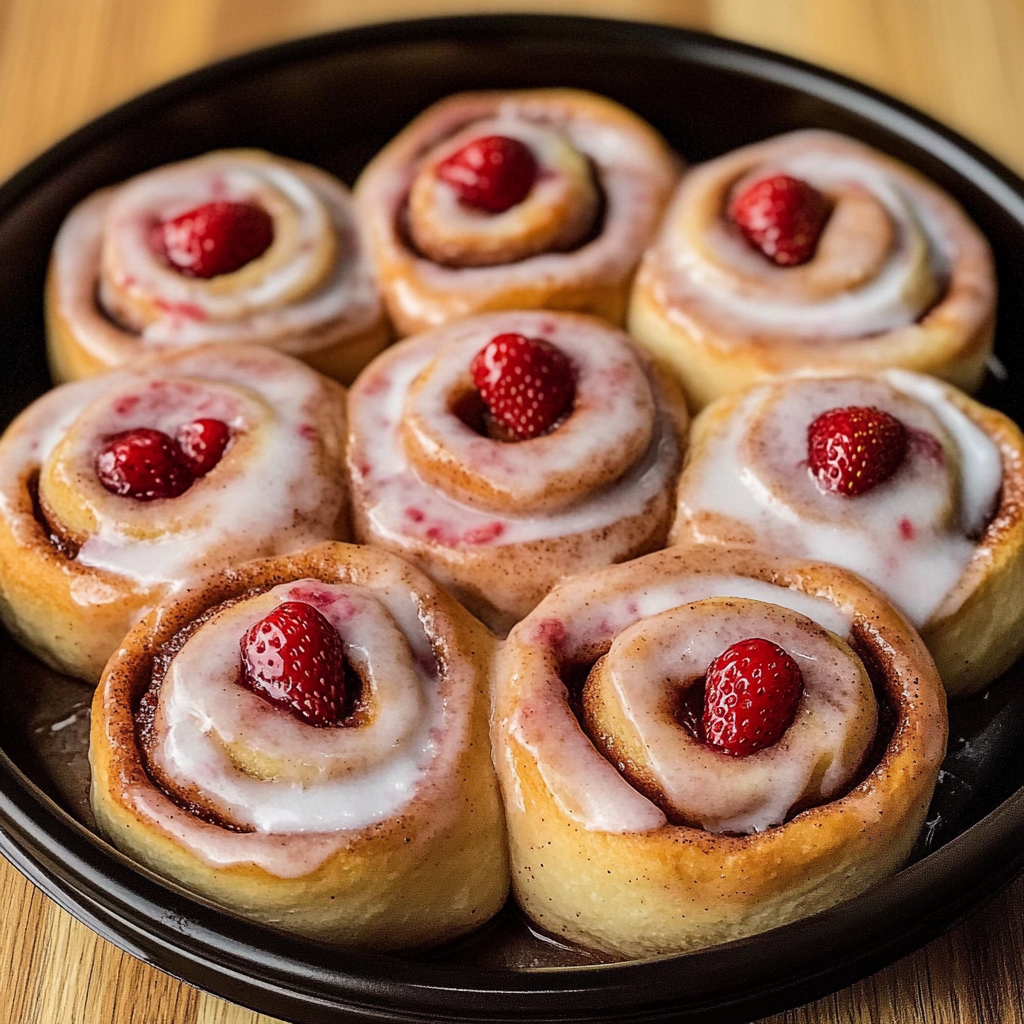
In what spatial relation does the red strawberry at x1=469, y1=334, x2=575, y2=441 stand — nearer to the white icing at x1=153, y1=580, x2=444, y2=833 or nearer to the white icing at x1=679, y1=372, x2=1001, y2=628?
the white icing at x1=679, y1=372, x2=1001, y2=628

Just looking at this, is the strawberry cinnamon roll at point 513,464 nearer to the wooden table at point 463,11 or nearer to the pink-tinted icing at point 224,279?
the pink-tinted icing at point 224,279

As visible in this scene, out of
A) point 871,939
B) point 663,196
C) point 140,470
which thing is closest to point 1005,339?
point 663,196

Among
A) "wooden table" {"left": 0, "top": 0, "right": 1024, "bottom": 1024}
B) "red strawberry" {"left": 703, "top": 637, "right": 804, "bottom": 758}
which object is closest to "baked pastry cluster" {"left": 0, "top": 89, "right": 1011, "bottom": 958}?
"red strawberry" {"left": 703, "top": 637, "right": 804, "bottom": 758}

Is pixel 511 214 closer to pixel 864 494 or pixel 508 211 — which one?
pixel 508 211

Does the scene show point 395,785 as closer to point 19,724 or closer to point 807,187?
point 19,724

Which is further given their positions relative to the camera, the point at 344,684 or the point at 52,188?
the point at 52,188

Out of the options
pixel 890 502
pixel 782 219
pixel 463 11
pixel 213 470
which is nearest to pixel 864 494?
pixel 890 502

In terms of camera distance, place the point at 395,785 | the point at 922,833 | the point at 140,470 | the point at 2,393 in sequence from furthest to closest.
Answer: the point at 2,393, the point at 140,470, the point at 922,833, the point at 395,785
